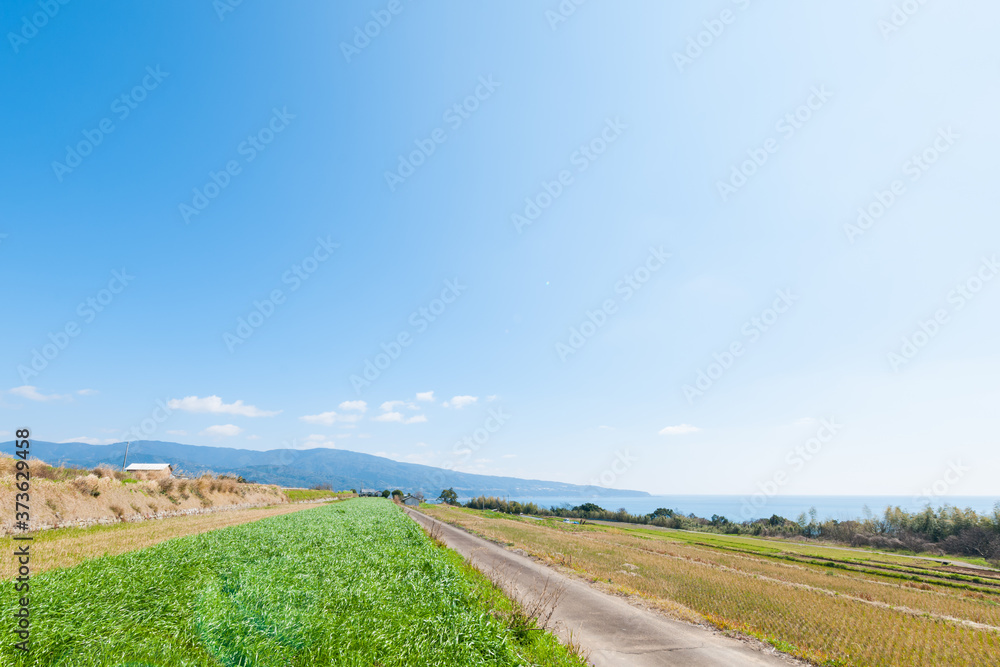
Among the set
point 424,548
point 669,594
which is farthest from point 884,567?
point 424,548

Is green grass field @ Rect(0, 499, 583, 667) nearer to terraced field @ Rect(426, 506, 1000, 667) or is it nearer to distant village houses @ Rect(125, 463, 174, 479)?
terraced field @ Rect(426, 506, 1000, 667)

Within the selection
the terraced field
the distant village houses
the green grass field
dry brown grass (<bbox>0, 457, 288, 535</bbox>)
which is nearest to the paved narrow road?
the terraced field

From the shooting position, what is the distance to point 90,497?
30078 mm

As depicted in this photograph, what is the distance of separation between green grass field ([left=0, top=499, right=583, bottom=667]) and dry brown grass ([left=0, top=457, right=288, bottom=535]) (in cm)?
1944

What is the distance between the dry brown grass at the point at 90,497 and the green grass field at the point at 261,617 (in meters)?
19.4

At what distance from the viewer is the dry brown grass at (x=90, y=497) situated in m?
24.2

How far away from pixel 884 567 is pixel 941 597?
25.7 meters

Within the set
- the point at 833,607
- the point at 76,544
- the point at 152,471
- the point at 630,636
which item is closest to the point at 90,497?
the point at 76,544

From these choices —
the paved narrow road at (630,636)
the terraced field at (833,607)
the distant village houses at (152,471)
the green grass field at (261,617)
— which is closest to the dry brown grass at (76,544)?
the green grass field at (261,617)

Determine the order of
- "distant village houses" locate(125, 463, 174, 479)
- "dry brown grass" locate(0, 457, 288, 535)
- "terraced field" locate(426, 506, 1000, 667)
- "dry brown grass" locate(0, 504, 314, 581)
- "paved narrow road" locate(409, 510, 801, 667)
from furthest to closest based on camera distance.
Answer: "distant village houses" locate(125, 463, 174, 479)
"dry brown grass" locate(0, 457, 288, 535)
"terraced field" locate(426, 506, 1000, 667)
"dry brown grass" locate(0, 504, 314, 581)
"paved narrow road" locate(409, 510, 801, 667)

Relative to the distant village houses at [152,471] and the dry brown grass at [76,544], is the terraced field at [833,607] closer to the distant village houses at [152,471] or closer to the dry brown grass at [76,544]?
the dry brown grass at [76,544]

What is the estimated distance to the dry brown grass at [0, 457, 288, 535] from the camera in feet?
79.4

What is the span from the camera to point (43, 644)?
6531 millimetres

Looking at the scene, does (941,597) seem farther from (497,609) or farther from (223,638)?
(223,638)
